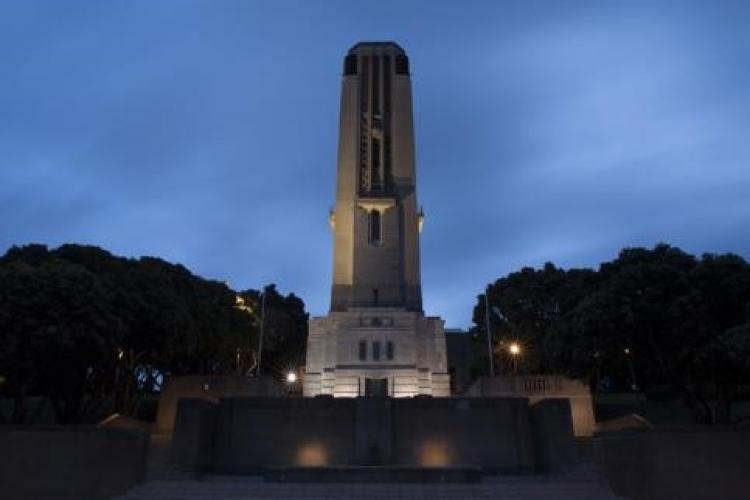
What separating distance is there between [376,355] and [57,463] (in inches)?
1212

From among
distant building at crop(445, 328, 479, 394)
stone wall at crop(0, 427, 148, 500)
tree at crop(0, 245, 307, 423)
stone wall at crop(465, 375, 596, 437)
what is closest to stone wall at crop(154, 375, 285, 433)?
tree at crop(0, 245, 307, 423)

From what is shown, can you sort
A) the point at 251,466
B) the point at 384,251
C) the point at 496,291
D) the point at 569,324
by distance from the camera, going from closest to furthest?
the point at 251,466 < the point at 569,324 < the point at 384,251 < the point at 496,291

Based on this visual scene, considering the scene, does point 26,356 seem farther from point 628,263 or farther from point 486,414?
point 628,263

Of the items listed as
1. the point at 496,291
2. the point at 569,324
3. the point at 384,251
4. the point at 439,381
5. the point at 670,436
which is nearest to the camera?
the point at 670,436

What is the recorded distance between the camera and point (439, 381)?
5006cm

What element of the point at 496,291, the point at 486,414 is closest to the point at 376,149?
the point at 496,291

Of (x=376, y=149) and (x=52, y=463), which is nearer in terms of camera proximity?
(x=52, y=463)

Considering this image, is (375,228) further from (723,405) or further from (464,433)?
(723,405)

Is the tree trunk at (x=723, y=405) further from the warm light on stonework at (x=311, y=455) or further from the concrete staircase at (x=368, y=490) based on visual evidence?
the warm light on stonework at (x=311, y=455)

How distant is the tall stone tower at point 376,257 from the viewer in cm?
4894

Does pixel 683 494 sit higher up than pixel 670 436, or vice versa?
pixel 670 436

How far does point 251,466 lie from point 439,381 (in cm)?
2352

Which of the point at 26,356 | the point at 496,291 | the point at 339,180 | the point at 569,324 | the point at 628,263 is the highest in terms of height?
the point at 339,180

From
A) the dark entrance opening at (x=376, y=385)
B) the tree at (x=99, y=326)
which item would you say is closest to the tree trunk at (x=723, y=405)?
the dark entrance opening at (x=376, y=385)
